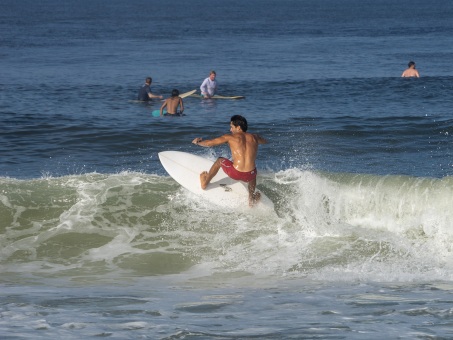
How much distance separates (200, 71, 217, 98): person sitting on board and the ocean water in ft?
1.76

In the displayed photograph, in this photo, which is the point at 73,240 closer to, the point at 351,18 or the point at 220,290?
the point at 220,290

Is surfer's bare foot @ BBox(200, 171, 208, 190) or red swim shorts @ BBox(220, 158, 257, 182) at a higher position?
red swim shorts @ BBox(220, 158, 257, 182)

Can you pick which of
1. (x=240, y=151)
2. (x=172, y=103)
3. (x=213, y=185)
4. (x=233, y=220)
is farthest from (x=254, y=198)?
(x=172, y=103)

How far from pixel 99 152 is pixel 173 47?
31.5m

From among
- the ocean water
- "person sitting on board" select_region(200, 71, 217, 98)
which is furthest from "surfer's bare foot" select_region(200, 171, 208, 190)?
"person sitting on board" select_region(200, 71, 217, 98)

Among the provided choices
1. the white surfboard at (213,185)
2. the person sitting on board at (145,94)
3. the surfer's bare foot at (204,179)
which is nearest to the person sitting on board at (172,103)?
the person sitting on board at (145,94)

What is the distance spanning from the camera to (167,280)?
1071cm

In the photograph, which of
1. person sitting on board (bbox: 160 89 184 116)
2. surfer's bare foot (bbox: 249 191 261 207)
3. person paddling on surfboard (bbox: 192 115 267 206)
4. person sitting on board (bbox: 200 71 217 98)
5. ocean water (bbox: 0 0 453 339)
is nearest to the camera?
ocean water (bbox: 0 0 453 339)

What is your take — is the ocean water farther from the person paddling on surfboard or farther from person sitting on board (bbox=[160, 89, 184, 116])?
the person paddling on surfboard

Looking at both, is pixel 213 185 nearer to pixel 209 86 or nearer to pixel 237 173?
pixel 237 173

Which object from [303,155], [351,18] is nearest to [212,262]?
[303,155]

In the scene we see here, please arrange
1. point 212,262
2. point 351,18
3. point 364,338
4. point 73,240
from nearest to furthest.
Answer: point 364,338 → point 212,262 → point 73,240 → point 351,18

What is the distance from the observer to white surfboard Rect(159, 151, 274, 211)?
13055 mm

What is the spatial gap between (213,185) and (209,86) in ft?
51.9
